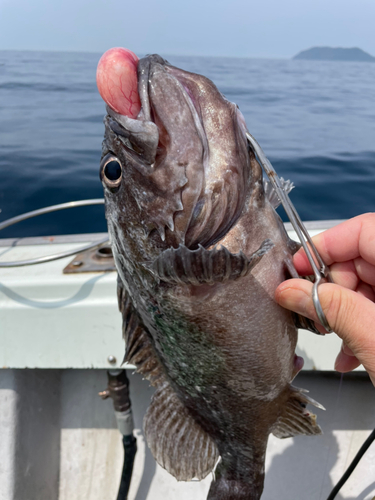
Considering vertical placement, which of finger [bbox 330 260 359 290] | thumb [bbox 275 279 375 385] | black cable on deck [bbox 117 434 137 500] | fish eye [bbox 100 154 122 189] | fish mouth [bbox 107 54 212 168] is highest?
fish mouth [bbox 107 54 212 168]

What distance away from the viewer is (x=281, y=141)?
30.8 feet

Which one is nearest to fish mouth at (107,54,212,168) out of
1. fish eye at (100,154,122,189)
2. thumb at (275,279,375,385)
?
fish eye at (100,154,122,189)

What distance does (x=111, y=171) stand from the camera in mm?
1623

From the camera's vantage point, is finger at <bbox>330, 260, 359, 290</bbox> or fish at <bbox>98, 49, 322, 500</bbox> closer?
fish at <bbox>98, 49, 322, 500</bbox>

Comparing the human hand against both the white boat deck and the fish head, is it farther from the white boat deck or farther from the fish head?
the white boat deck

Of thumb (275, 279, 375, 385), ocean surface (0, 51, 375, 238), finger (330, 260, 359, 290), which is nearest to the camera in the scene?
thumb (275, 279, 375, 385)

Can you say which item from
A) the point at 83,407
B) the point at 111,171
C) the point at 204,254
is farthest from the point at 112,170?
the point at 83,407

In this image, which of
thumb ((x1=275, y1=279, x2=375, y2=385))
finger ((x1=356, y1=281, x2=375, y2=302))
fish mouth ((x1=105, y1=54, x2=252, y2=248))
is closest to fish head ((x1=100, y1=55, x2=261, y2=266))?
fish mouth ((x1=105, y1=54, x2=252, y2=248))

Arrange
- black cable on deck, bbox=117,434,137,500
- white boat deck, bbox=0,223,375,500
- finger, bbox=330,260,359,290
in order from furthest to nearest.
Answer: black cable on deck, bbox=117,434,137,500, white boat deck, bbox=0,223,375,500, finger, bbox=330,260,359,290

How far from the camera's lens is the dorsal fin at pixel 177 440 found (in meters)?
2.05

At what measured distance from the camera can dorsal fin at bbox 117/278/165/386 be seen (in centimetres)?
200

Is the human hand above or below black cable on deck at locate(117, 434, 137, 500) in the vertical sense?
above

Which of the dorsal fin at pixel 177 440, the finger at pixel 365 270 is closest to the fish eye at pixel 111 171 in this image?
the dorsal fin at pixel 177 440

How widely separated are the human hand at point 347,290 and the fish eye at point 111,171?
799 millimetres
